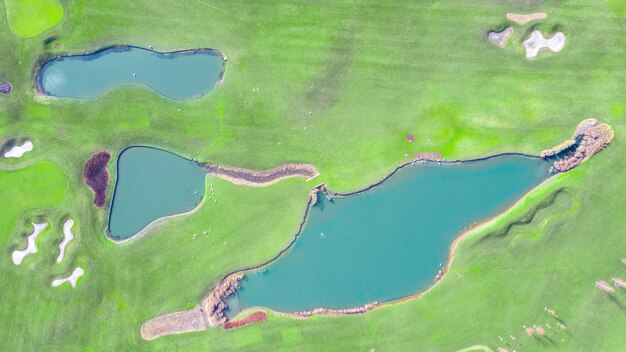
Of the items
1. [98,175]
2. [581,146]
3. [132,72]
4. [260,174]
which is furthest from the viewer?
[132,72]

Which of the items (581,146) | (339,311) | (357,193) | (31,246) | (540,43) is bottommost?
(339,311)

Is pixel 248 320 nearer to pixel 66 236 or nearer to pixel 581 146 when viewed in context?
pixel 66 236

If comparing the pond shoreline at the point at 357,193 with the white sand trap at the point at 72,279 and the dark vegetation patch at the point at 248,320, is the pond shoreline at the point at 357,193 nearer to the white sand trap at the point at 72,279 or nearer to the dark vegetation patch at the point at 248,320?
the dark vegetation patch at the point at 248,320

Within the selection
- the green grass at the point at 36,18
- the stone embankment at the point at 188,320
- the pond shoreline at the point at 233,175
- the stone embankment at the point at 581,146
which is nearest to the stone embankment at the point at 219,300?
the stone embankment at the point at 188,320

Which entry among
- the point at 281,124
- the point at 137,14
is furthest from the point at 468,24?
the point at 137,14

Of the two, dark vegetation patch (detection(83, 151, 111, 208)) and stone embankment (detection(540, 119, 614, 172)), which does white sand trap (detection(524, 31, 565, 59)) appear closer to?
stone embankment (detection(540, 119, 614, 172))

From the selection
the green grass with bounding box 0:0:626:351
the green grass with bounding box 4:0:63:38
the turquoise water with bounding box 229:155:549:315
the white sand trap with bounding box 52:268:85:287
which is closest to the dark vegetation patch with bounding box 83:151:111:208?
the green grass with bounding box 0:0:626:351

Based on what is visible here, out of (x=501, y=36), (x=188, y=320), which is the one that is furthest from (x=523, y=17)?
(x=188, y=320)
